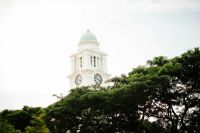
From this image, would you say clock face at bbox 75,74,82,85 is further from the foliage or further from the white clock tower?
the foliage

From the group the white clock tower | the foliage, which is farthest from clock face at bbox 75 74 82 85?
the foliage

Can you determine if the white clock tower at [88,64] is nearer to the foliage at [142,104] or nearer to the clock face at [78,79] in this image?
the clock face at [78,79]

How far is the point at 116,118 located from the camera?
120ft

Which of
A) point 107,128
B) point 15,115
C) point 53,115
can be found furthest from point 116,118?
point 15,115

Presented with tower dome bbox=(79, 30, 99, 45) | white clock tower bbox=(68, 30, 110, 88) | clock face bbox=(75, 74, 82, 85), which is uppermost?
tower dome bbox=(79, 30, 99, 45)

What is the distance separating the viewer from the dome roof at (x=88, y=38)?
3556 inches

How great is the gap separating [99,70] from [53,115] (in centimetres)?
4956

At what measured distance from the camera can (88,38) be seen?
297 feet

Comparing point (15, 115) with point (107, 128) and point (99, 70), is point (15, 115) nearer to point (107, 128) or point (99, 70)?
point (107, 128)

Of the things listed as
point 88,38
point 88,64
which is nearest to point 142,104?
point 88,64

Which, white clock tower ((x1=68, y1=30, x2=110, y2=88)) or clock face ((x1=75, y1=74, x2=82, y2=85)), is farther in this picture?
clock face ((x1=75, y1=74, x2=82, y2=85))

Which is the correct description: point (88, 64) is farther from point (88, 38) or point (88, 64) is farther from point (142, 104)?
point (142, 104)

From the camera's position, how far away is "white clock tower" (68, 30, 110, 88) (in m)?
87.3

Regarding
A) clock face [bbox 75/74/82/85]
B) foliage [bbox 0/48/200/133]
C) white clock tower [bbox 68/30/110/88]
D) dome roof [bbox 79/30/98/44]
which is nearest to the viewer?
foliage [bbox 0/48/200/133]
